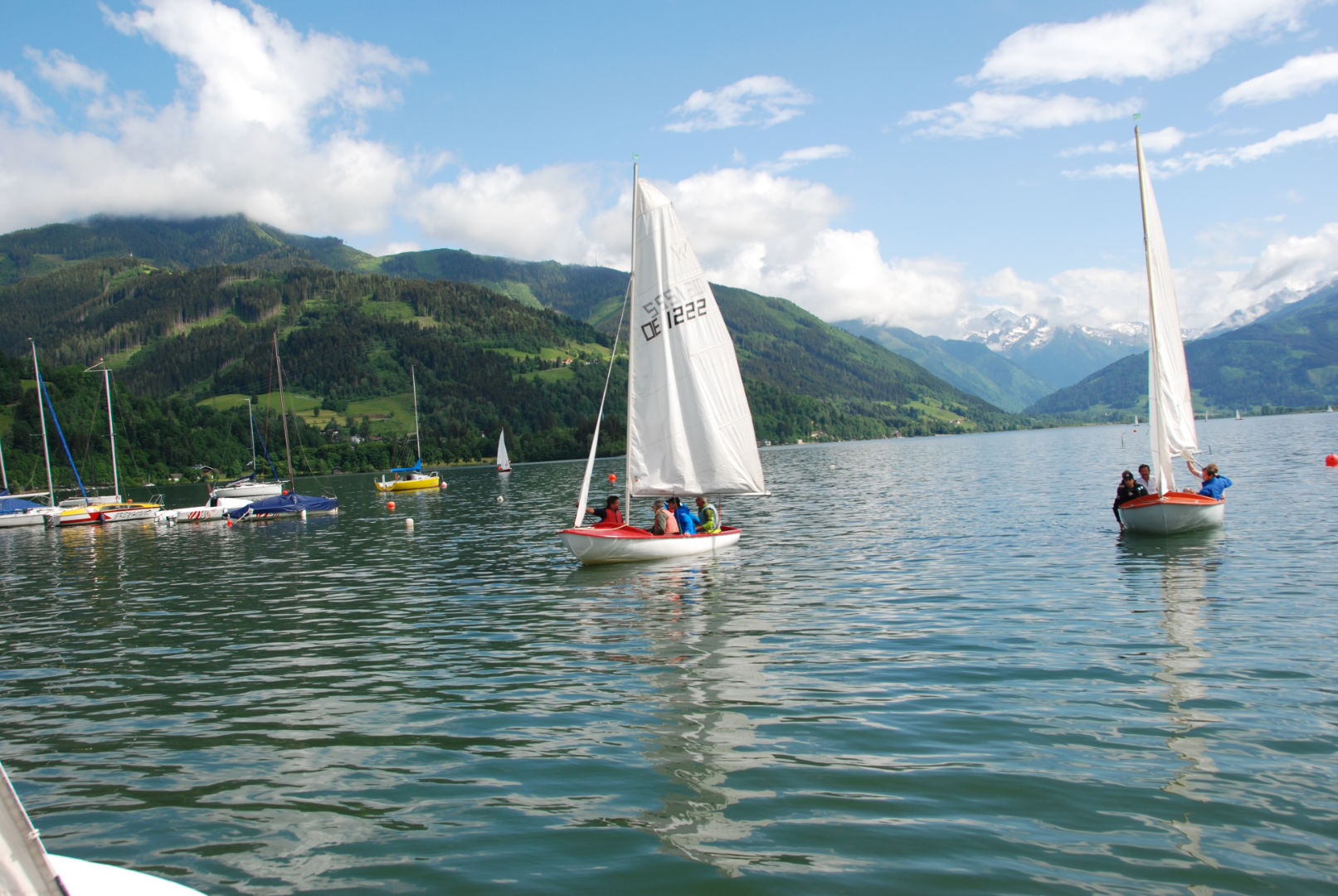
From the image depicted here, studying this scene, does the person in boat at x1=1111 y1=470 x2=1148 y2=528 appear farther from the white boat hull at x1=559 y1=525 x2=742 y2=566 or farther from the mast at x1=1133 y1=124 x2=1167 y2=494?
the white boat hull at x1=559 y1=525 x2=742 y2=566

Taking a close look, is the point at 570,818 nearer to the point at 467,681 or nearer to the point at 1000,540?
the point at 467,681

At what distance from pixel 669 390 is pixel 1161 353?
17602 mm

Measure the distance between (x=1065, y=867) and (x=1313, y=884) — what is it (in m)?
2.02

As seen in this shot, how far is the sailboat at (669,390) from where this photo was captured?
28828mm

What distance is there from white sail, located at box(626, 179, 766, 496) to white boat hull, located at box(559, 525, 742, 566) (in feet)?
5.19

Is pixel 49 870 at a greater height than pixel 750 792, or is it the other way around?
pixel 49 870

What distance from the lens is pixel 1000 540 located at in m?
32.3

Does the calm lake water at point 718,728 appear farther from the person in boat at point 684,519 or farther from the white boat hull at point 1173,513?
the person in boat at point 684,519

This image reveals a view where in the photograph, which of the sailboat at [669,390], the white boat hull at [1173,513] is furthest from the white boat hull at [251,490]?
the white boat hull at [1173,513]

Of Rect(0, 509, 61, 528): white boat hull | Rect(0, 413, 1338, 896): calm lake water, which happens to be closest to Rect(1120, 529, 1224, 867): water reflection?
Rect(0, 413, 1338, 896): calm lake water

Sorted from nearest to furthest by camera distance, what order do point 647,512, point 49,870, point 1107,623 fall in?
point 49,870 → point 1107,623 → point 647,512

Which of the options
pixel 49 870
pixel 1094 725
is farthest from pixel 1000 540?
pixel 49 870

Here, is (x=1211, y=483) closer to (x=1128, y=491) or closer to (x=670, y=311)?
(x=1128, y=491)

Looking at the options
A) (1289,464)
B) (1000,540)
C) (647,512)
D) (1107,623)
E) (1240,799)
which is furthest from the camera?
(1289,464)
